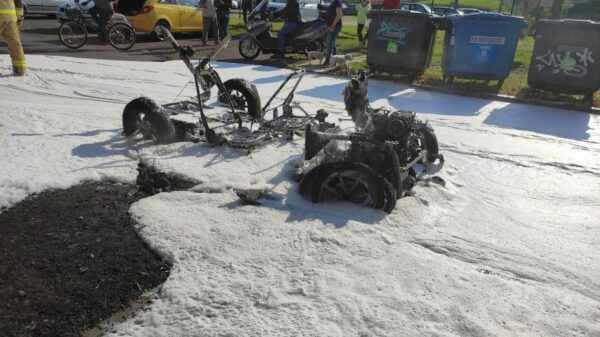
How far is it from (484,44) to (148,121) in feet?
23.8

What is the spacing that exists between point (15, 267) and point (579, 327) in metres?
3.46

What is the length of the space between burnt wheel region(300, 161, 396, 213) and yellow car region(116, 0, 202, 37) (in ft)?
39.2

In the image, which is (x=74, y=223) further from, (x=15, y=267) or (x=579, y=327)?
(x=579, y=327)

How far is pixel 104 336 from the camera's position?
2.60 meters

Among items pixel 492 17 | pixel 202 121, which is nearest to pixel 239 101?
pixel 202 121

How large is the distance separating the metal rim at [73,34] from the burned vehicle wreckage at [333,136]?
24.1 ft

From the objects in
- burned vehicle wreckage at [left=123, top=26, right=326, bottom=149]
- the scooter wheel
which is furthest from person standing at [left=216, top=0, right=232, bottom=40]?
burned vehicle wreckage at [left=123, top=26, right=326, bottom=149]

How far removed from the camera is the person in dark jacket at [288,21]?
1276 cm

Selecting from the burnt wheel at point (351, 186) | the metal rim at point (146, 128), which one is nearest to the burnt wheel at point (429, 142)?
the burnt wheel at point (351, 186)

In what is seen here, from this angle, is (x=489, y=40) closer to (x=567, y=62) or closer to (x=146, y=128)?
(x=567, y=62)

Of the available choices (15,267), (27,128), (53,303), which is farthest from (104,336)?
(27,128)

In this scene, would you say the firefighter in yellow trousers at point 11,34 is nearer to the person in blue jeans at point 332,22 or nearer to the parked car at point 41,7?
the person in blue jeans at point 332,22

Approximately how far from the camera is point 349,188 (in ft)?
13.3

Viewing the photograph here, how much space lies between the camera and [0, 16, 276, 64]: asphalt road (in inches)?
452
